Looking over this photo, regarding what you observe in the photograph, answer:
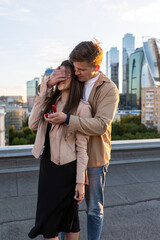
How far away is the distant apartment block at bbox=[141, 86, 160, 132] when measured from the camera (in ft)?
133

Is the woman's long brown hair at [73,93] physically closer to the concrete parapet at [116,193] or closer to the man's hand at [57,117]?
the man's hand at [57,117]

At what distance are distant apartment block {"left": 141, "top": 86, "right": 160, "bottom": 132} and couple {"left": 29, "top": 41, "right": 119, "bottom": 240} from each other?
131ft

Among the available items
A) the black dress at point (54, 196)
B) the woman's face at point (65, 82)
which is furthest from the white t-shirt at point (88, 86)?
the black dress at point (54, 196)

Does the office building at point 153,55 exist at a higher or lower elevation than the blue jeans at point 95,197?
higher

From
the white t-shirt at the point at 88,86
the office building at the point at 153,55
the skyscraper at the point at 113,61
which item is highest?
the skyscraper at the point at 113,61

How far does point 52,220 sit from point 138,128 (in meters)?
25.0

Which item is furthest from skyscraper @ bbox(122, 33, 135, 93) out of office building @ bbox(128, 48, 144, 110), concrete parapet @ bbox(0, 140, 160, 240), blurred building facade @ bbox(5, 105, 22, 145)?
concrete parapet @ bbox(0, 140, 160, 240)

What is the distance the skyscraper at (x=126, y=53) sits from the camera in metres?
81.8

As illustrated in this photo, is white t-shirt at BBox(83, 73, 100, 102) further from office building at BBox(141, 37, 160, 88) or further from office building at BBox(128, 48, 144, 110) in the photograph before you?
office building at BBox(128, 48, 144, 110)

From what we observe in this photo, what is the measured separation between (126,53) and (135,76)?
Result: 12289mm

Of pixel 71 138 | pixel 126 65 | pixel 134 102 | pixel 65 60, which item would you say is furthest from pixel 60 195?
pixel 126 65

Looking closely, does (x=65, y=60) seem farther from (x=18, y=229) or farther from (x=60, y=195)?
(x=18, y=229)

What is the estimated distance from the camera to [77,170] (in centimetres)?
137

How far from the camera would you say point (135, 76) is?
7788 centimetres
